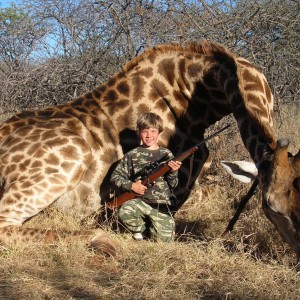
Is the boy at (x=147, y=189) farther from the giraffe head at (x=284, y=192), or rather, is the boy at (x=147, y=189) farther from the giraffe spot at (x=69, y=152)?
the giraffe head at (x=284, y=192)

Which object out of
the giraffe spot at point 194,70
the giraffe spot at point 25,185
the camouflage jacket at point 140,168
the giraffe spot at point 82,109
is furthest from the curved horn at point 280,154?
the giraffe spot at point 82,109

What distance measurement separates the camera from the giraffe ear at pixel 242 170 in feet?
14.4

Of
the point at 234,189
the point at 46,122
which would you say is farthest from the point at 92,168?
the point at 234,189

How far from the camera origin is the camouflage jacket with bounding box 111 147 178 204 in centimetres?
534

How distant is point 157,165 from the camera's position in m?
5.36

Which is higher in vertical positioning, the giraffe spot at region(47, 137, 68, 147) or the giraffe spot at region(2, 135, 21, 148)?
the giraffe spot at region(2, 135, 21, 148)

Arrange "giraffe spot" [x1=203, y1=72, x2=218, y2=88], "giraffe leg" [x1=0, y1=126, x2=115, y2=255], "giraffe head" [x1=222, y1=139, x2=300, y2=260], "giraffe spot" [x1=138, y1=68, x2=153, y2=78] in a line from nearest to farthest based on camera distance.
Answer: "giraffe head" [x1=222, y1=139, x2=300, y2=260] → "giraffe leg" [x1=0, y1=126, x2=115, y2=255] → "giraffe spot" [x1=203, y1=72, x2=218, y2=88] → "giraffe spot" [x1=138, y1=68, x2=153, y2=78]

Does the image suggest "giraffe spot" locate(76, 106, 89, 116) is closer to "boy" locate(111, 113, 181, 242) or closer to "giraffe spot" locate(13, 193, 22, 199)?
"boy" locate(111, 113, 181, 242)

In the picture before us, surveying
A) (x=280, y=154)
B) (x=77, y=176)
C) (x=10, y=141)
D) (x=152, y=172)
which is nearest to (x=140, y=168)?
(x=152, y=172)

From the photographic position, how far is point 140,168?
5.41 metres

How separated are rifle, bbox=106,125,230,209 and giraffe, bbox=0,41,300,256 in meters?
0.40

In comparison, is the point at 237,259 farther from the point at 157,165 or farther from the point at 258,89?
the point at 258,89

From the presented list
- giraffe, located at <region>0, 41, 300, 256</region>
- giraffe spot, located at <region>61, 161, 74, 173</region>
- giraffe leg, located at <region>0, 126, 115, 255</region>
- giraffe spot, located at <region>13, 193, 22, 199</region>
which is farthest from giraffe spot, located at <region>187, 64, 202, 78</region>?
giraffe spot, located at <region>13, 193, 22, 199</region>

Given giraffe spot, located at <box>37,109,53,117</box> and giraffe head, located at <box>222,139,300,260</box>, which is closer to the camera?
giraffe head, located at <box>222,139,300,260</box>
